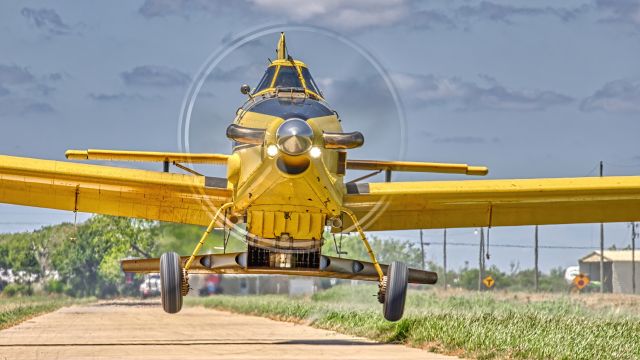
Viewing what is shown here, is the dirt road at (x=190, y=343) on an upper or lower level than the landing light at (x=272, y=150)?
lower

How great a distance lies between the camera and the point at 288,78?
73.3 feet

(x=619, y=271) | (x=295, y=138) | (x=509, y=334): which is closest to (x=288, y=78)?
(x=295, y=138)

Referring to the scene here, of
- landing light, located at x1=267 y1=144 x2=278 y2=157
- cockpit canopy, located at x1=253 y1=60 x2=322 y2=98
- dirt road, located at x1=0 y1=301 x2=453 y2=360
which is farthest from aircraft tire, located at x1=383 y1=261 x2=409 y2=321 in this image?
cockpit canopy, located at x1=253 y1=60 x2=322 y2=98

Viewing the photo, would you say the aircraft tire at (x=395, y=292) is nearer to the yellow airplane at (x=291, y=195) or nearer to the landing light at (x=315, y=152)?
the yellow airplane at (x=291, y=195)

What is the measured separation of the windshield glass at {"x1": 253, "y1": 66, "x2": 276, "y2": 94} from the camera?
74.1 feet

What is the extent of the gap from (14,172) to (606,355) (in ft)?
38.5

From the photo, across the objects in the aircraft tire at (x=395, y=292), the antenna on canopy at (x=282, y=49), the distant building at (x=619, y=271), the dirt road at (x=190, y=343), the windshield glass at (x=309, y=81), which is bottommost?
the dirt road at (x=190, y=343)

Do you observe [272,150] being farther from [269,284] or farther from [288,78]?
[269,284]

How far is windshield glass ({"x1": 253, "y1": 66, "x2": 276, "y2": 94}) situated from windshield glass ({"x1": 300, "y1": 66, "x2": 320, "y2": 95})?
1.79ft

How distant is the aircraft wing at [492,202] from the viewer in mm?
23984

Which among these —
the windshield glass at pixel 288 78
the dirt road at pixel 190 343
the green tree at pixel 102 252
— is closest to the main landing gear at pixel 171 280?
the dirt road at pixel 190 343

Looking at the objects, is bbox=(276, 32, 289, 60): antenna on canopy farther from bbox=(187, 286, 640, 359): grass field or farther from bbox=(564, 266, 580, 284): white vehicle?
bbox=(564, 266, 580, 284): white vehicle

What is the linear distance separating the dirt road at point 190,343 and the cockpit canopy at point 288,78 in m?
4.65

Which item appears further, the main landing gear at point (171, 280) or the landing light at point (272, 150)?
the main landing gear at point (171, 280)
